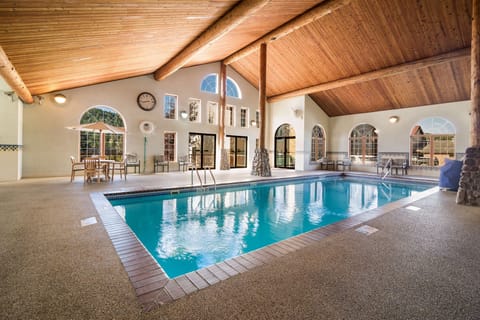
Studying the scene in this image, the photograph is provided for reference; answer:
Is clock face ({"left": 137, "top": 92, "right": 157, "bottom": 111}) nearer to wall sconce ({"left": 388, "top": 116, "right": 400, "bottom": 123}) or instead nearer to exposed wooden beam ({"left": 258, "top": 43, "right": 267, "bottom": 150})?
exposed wooden beam ({"left": 258, "top": 43, "right": 267, "bottom": 150})

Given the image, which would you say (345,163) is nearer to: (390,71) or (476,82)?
(390,71)

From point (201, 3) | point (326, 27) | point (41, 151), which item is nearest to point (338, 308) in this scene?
point (201, 3)

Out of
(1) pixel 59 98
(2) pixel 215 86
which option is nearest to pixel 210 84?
(2) pixel 215 86

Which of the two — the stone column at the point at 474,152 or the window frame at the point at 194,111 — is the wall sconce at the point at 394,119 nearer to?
the stone column at the point at 474,152

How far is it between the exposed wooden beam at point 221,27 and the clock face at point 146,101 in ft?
5.53

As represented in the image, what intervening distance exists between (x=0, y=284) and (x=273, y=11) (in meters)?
7.04

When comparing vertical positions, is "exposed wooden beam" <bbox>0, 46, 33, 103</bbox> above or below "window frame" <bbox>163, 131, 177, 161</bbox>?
above

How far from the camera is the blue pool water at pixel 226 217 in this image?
2895mm

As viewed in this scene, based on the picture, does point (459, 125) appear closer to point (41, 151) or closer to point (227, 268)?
point (227, 268)

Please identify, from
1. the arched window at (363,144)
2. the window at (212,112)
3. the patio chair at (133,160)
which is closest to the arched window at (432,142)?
the arched window at (363,144)

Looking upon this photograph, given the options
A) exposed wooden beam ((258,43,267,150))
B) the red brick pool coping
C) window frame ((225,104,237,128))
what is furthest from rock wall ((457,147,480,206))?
window frame ((225,104,237,128))

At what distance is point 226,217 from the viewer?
166 inches

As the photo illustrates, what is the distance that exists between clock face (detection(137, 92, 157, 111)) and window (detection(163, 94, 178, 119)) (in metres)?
0.48

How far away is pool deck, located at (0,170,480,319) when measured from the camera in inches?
54.2
